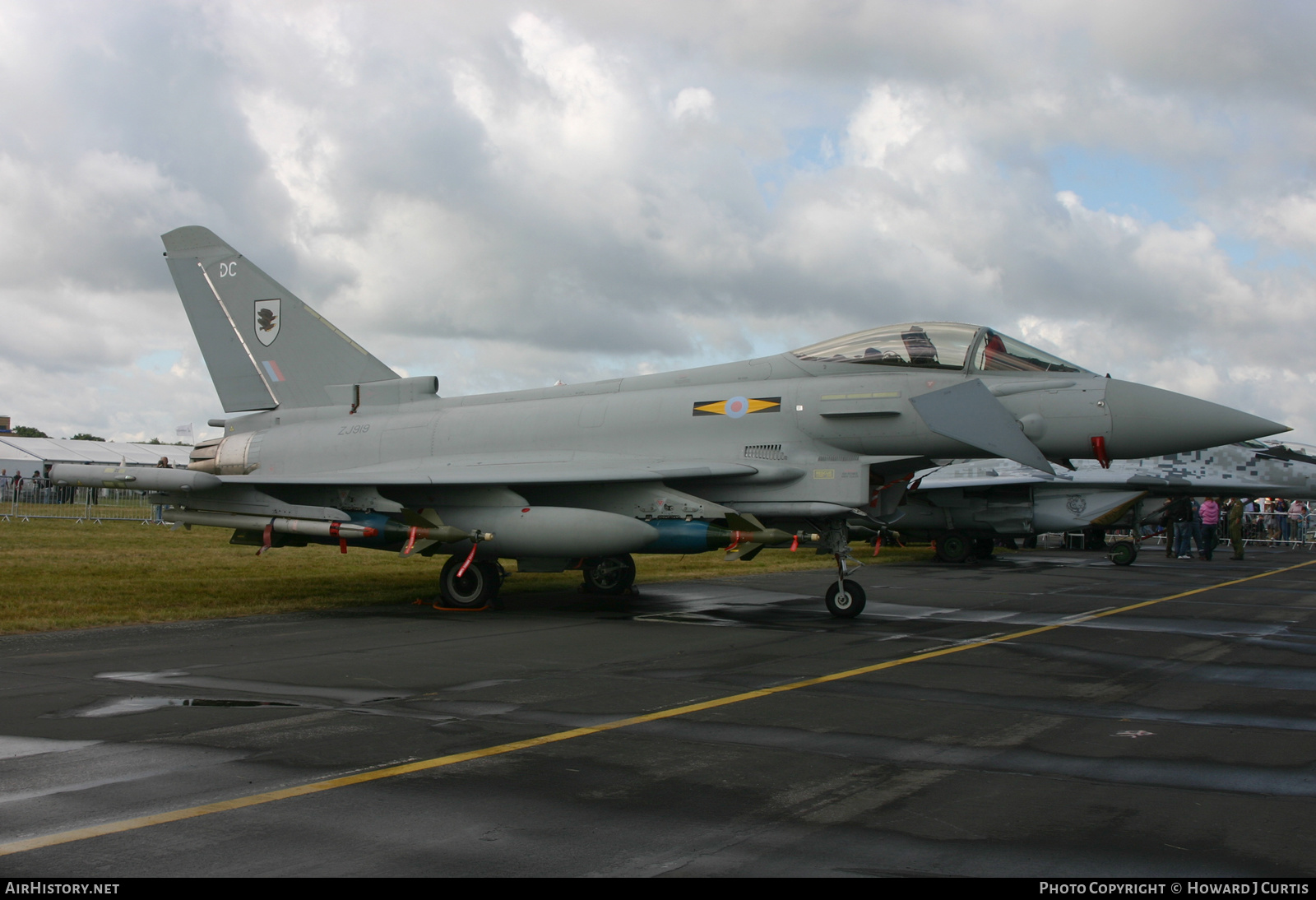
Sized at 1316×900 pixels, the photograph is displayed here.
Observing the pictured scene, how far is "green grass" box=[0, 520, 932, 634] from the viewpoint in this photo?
11.0 metres

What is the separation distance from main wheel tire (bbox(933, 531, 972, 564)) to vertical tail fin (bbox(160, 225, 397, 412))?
1429 cm

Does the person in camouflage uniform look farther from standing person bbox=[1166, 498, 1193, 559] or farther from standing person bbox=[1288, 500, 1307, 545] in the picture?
standing person bbox=[1288, 500, 1307, 545]

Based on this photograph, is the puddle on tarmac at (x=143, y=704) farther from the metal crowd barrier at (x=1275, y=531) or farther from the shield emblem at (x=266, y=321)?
the metal crowd barrier at (x=1275, y=531)

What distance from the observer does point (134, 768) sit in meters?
4.52

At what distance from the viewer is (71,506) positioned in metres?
37.0

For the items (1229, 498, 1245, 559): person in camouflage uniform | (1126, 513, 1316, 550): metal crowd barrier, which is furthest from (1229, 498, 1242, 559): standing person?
(1126, 513, 1316, 550): metal crowd barrier

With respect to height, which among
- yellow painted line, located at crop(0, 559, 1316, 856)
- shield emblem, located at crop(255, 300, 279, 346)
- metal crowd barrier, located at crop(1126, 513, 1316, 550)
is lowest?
yellow painted line, located at crop(0, 559, 1316, 856)

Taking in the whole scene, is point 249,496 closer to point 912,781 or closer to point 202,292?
point 202,292

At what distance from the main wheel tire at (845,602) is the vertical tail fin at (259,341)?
7234 mm

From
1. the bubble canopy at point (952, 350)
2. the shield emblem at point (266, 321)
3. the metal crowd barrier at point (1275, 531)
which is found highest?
the shield emblem at point (266, 321)

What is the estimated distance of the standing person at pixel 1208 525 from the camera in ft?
82.5

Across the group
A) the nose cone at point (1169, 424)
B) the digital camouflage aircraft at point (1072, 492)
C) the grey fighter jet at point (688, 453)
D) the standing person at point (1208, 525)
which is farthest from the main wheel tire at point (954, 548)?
the nose cone at point (1169, 424)

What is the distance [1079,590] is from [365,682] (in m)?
12.0

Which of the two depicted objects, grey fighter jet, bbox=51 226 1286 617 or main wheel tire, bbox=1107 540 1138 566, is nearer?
grey fighter jet, bbox=51 226 1286 617
